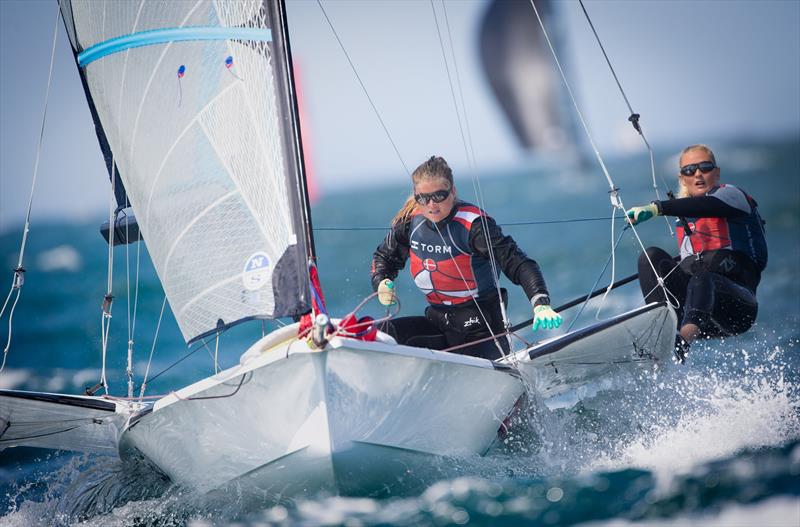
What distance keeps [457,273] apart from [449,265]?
0.15ft

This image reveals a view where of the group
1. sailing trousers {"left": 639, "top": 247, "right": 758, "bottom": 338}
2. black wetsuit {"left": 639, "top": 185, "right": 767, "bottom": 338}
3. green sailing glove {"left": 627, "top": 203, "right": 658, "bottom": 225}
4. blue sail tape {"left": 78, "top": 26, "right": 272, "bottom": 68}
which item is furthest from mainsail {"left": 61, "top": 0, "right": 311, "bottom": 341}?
sailing trousers {"left": 639, "top": 247, "right": 758, "bottom": 338}

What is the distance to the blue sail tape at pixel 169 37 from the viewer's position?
9.33 feet

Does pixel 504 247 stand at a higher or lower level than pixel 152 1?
lower

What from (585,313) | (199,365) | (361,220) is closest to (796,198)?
(361,220)

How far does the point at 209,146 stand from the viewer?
299 centimetres

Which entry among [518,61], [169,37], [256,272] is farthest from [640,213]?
[518,61]

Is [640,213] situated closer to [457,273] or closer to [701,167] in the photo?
[701,167]

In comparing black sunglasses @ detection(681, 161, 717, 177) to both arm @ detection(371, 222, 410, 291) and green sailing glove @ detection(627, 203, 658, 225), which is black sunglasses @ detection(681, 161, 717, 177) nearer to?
green sailing glove @ detection(627, 203, 658, 225)

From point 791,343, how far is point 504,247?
9.27 ft

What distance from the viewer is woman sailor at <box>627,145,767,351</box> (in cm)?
345

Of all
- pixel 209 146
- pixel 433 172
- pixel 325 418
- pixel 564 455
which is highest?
pixel 209 146

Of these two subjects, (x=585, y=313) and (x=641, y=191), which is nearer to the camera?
(x=585, y=313)

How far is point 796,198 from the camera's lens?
51.7ft

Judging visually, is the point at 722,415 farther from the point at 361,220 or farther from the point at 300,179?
the point at 361,220
